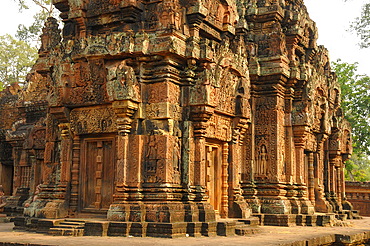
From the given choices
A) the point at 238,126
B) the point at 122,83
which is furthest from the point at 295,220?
the point at 122,83

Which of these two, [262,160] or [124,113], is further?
[262,160]

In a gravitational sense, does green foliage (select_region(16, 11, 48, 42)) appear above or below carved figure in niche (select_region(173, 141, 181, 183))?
above

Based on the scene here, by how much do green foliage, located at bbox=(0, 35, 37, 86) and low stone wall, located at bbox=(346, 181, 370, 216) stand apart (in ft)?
83.9

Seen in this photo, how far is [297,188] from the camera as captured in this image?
1405 centimetres

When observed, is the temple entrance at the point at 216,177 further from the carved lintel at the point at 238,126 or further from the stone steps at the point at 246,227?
the stone steps at the point at 246,227

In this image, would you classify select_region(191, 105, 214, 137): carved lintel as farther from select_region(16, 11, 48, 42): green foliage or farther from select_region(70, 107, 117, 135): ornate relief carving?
select_region(16, 11, 48, 42): green foliage

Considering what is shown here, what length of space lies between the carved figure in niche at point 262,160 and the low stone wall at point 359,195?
10.9m

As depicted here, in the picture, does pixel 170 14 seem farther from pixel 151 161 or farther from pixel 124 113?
pixel 151 161

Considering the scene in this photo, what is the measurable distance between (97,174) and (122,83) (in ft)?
6.55

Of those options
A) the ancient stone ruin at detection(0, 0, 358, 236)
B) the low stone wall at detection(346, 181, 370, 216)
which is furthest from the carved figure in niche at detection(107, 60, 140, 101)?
the low stone wall at detection(346, 181, 370, 216)

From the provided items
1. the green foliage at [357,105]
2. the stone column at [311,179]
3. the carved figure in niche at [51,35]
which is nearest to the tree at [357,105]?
the green foliage at [357,105]

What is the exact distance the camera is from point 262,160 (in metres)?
13.6

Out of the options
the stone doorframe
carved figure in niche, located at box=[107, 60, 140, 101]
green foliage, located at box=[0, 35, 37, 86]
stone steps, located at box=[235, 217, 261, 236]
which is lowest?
stone steps, located at box=[235, 217, 261, 236]

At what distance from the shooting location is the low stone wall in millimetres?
22875
